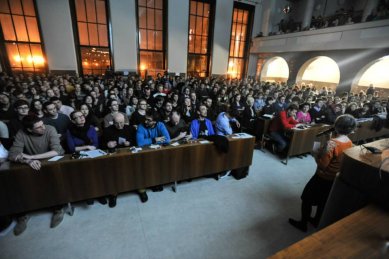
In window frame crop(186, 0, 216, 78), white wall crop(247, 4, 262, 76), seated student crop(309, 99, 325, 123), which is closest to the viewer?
seated student crop(309, 99, 325, 123)

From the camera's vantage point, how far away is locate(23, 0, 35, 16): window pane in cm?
950

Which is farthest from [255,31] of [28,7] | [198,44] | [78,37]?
[28,7]

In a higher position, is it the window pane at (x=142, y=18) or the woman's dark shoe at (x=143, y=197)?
the window pane at (x=142, y=18)

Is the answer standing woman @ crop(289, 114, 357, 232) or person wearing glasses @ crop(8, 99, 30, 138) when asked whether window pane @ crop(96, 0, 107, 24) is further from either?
standing woman @ crop(289, 114, 357, 232)

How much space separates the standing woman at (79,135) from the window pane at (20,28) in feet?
34.4

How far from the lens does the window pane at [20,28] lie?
954 cm

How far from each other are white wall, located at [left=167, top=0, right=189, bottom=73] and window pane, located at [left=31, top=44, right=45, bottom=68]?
6919mm

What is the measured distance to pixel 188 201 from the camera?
3076 mm

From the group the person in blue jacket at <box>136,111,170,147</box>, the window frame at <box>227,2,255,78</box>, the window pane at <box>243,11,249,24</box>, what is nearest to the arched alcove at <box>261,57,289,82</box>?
the window frame at <box>227,2,255,78</box>

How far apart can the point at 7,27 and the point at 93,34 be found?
12.3 ft

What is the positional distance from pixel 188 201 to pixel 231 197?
0.72 meters

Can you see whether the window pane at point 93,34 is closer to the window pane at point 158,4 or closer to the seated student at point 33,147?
the window pane at point 158,4

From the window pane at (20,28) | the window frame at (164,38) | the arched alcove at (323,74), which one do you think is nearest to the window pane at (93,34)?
the window frame at (164,38)

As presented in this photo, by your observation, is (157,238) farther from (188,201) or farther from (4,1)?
(4,1)
